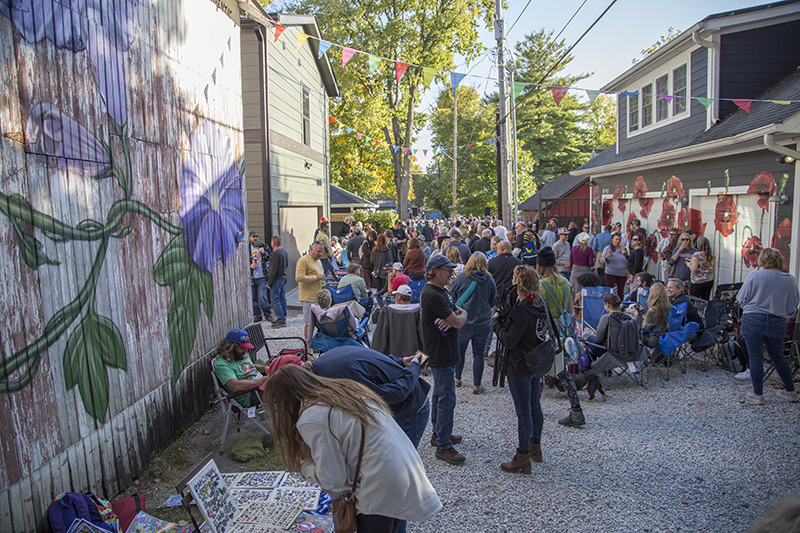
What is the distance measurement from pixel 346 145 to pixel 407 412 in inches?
1164

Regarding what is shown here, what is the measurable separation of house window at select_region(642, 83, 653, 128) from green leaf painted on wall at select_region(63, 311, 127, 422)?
48.3 ft

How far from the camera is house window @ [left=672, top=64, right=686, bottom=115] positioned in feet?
41.7

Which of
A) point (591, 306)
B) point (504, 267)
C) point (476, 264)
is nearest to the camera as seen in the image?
point (476, 264)

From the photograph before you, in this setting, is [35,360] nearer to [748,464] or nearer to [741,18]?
[748,464]

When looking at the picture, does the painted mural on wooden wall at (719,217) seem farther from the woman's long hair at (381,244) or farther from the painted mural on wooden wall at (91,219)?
the painted mural on wooden wall at (91,219)

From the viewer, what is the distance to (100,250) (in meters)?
4.07

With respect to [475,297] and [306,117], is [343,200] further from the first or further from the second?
[475,297]

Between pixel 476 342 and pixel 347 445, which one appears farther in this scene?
pixel 476 342

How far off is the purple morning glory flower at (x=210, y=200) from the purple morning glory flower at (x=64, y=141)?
1.49m

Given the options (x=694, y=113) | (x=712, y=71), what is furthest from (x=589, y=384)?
(x=694, y=113)

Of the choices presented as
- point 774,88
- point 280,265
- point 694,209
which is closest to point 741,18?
point 774,88

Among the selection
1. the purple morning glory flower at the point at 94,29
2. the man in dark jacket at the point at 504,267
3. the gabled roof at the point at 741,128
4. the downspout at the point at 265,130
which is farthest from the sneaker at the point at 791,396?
the downspout at the point at 265,130

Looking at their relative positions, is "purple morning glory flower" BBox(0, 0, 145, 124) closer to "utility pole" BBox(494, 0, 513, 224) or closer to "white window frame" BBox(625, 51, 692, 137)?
"white window frame" BBox(625, 51, 692, 137)

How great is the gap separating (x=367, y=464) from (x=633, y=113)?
16680 mm
